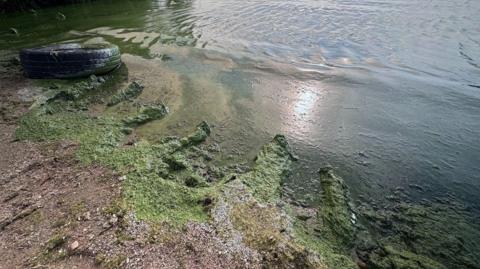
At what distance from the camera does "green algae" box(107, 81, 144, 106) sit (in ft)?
26.7

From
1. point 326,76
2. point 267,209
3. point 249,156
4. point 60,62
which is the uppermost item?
point 60,62

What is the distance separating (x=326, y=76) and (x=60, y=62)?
718cm

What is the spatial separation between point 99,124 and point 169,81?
2.92 m

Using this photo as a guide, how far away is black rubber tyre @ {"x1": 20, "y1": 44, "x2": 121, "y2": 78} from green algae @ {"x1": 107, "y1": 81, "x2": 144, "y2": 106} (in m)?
1.24

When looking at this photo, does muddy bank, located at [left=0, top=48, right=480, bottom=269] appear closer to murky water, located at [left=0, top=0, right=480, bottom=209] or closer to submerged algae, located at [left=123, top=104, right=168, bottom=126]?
submerged algae, located at [left=123, top=104, right=168, bottom=126]

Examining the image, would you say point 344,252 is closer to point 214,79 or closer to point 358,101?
point 358,101

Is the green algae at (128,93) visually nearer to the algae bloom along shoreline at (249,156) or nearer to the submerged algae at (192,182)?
the algae bloom along shoreline at (249,156)

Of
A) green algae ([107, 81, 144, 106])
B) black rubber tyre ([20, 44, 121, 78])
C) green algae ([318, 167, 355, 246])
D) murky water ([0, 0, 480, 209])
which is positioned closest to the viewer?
green algae ([318, 167, 355, 246])

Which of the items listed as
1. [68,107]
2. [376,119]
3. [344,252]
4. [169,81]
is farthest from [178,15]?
[344,252]

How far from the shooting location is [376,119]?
7.71 m

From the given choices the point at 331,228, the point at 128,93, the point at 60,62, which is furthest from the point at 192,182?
A: the point at 60,62

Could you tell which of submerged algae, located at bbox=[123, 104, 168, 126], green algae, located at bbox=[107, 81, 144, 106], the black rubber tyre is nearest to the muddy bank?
submerged algae, located at bbox=[123, 104, 168, 126]

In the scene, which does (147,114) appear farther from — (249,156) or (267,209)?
(267,209)

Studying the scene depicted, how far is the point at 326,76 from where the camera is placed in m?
9.84
